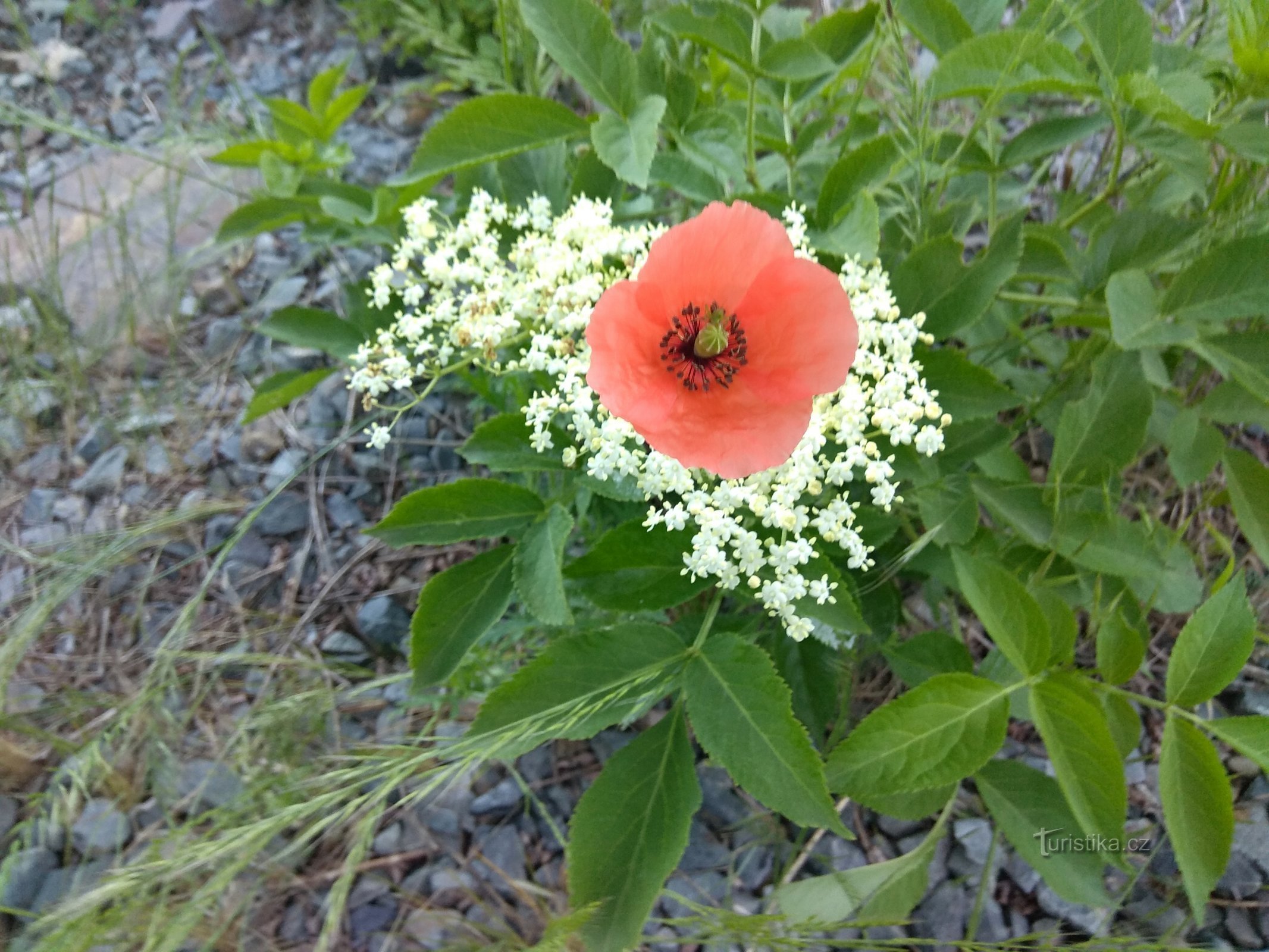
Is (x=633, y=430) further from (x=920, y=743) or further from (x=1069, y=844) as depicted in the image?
(x=1069, y=844)

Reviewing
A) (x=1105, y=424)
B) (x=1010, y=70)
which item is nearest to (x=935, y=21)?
(x=1010, y=70)

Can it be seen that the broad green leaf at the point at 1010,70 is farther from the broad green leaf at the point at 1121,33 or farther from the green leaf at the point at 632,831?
the green leaf at the point at 632,831

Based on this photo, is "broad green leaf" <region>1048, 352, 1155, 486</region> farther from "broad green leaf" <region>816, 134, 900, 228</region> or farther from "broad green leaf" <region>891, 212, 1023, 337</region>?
"broad green leaf" <region>816, 134, 900, 228</region>

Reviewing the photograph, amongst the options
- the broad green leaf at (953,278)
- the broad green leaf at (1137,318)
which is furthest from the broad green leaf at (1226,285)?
the broad green leaf at (953,278)

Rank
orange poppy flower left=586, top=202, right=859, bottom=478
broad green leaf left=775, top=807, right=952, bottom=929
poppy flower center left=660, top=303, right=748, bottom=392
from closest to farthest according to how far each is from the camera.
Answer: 1. orange poppy flower left=586, top=202, right=859, bottom=478
2. poppy flower center left=660, top=303, right=748, bottom=392
3. broad green leaf left=775, top=807, right=952, bottom=929

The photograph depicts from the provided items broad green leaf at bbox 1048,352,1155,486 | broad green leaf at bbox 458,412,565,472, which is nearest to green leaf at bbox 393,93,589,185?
broad green leaf at bbox 458,412,565,472

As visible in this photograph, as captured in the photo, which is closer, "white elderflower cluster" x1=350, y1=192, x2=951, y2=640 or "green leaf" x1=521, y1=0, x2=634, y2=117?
"white elderflower cluster" x1=350, y1=192, x2=951, y2=640
